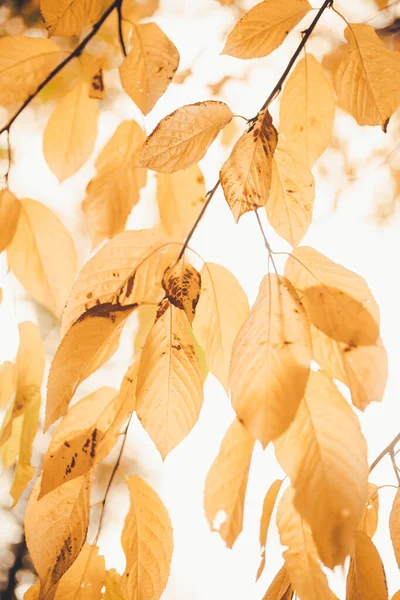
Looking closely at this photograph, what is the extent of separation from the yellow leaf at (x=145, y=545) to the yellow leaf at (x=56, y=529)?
55 millimetres

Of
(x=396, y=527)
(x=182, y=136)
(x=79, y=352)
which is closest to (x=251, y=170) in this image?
(x=182, y=136)

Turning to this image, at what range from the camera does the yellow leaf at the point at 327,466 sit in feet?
0.75

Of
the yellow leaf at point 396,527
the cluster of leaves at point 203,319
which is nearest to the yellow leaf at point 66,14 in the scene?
the cluster of leaves at point 203,319

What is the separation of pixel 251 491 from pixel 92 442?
0.84ft

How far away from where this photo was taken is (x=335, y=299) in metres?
0.27

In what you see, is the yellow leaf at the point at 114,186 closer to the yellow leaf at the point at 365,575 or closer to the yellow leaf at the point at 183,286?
the yellow leaf at the point at 183,286

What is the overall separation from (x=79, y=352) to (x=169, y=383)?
0.06 m

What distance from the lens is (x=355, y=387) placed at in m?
0.26

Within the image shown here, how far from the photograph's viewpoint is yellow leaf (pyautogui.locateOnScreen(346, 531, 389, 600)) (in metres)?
0.31

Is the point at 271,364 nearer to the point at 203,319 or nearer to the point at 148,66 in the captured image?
the point at 203,319

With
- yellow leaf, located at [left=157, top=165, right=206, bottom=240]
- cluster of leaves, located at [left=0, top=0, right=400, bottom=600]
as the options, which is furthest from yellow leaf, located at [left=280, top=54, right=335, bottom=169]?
yellow leaf, located at [left=157, top=165, right=206, bottom=240]

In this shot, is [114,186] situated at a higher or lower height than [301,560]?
higher

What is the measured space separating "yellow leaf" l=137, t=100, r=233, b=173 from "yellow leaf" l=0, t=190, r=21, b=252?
0.64 ft

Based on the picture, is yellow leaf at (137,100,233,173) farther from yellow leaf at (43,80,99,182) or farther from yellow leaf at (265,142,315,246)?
yellow leaf at (43,80,99,182)
